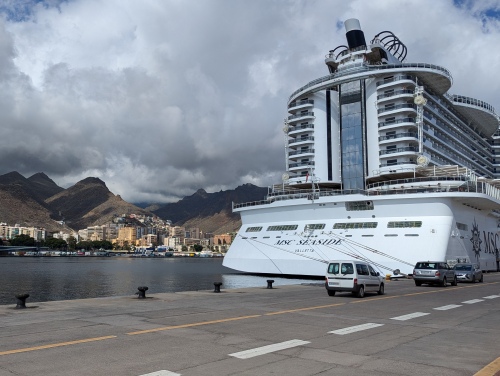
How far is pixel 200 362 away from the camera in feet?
27.0

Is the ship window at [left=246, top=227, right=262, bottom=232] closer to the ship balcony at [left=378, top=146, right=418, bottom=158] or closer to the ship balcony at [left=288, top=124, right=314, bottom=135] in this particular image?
the ship balcony at [left=288, top=124, right=314, bottom=135]

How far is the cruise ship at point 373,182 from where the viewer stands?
43812mm

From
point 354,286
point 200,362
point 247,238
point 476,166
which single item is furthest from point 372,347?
point 476,166

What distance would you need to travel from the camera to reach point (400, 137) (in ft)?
171

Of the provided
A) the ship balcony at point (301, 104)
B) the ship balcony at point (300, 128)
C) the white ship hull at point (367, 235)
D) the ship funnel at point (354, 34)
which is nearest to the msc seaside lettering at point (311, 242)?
the white ship hull at point (367, 235)

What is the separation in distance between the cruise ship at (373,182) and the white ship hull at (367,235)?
10 cm

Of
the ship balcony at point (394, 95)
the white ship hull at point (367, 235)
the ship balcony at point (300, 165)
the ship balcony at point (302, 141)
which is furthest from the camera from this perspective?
the ship balcony at point (302, 141)

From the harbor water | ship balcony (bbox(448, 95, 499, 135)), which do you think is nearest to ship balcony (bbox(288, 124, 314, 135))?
the harbor water

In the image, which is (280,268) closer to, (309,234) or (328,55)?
(309,234)

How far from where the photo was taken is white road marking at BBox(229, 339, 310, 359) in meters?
8.82

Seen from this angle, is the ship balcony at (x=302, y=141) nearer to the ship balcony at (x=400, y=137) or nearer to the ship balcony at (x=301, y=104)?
the ship balcony at (x=301, y=104)

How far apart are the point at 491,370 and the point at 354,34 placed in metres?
64.4

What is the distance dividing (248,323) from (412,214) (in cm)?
3434

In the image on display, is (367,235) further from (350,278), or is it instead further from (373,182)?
(350,278)
